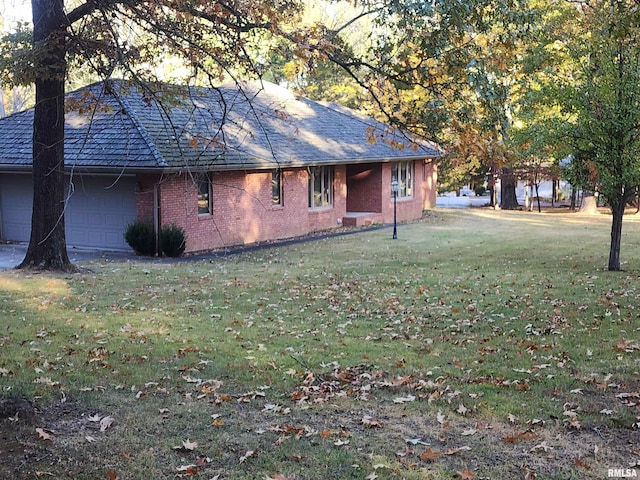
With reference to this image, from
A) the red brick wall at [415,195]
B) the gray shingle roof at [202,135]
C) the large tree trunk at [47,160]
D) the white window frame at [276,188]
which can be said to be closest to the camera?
the large tree trunk at [47,160]

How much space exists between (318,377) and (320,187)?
23.1 meters

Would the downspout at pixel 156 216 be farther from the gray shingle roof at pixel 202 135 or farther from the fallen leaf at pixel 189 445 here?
the fallen leaf at pixel 189 445

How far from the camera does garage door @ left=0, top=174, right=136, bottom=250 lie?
73.7ft

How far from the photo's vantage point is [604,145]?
17.0 metres

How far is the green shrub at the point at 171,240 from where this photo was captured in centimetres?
2147

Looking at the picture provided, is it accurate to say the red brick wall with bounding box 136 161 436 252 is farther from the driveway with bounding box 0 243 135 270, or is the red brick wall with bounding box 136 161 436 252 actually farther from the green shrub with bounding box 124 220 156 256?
the driveway with bounding box 0 243 135 270

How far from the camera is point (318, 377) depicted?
784cm

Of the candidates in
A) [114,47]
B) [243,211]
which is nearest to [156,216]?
[243,211]

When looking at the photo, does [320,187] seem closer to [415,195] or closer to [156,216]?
[415,195]

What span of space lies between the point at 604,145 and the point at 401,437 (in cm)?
1326

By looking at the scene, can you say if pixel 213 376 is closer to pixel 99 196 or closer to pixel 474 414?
pixel 474 414

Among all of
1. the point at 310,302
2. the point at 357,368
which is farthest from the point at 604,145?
the point at 357,368

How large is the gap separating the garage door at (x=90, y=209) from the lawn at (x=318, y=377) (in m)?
6.43

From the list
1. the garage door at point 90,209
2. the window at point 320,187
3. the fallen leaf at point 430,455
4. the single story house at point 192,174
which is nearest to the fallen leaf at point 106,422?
the fallen leaf at point 430,455
